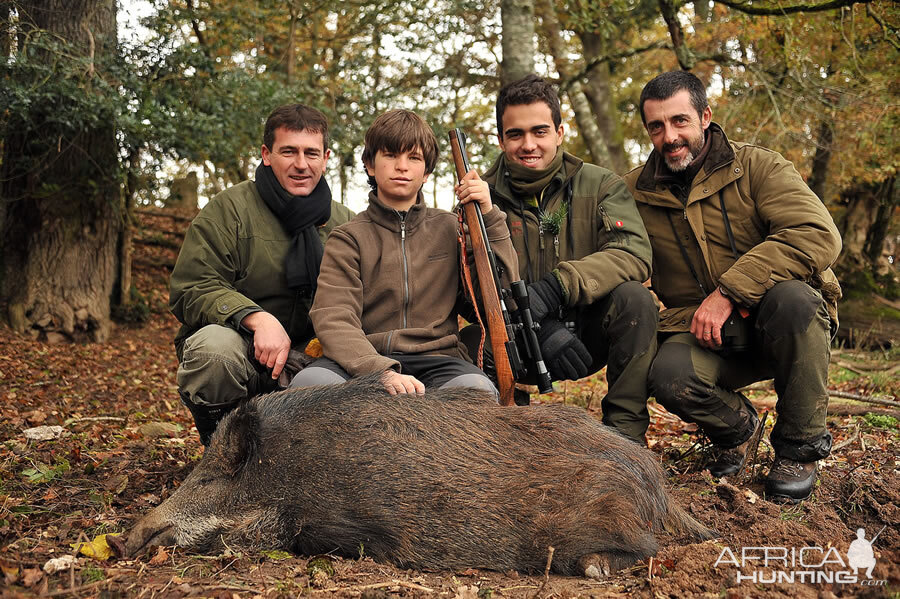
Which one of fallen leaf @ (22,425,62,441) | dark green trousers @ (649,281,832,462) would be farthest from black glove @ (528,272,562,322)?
fallen leaf @ (22,425,62,441)

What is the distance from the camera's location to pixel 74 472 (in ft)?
13.9

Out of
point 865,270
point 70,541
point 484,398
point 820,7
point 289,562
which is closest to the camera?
point 289,562

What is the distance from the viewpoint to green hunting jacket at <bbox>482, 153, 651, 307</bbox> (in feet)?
14.3

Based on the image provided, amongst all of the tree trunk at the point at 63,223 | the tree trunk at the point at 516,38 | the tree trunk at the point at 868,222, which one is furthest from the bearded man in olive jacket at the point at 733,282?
the tree trunk at the point at 868,222

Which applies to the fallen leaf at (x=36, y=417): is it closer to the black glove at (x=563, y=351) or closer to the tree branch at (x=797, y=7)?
the black glove at (x=563, y=351)

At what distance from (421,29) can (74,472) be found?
893cm

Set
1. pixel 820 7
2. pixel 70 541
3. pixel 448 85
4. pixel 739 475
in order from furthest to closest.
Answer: pixel 448 85 < pixel 820 7 < pixel 739 475 < pixel 70 541

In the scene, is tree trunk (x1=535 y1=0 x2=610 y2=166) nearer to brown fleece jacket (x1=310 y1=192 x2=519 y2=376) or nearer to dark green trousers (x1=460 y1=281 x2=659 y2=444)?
dark green trousers (x1=460 y1=281 x2=659 y2=444)

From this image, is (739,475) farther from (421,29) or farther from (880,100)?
(421,29)

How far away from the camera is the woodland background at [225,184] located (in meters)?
2.83

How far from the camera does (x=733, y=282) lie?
3934 millimetres

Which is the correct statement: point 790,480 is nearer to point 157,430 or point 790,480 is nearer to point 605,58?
point 157,430

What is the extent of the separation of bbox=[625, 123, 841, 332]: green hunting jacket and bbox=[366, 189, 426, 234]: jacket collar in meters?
1.56

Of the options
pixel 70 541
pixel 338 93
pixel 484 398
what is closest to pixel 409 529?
pixel 484 398
